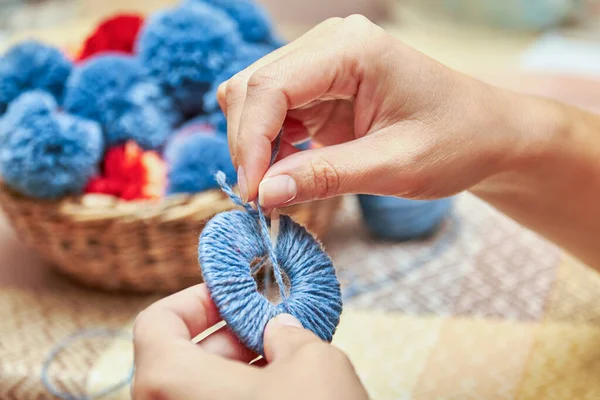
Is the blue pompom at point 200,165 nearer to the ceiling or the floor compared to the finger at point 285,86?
nearer to the floor

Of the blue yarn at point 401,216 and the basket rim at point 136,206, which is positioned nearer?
the basket rim at point 136,206

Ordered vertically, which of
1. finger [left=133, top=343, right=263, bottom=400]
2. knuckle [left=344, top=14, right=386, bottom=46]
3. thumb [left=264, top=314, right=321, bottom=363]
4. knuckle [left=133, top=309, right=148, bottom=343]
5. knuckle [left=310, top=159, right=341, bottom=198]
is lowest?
thumb [left=264, top=314, right=321, bottom=363]

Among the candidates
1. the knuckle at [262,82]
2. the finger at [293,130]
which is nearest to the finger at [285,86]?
the knuckle at [262,82]

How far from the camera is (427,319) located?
721 millimetres

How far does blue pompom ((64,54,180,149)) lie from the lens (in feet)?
2.57

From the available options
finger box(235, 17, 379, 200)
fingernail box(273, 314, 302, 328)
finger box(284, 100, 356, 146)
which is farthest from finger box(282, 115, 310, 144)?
fingernail box(273, 314, 302, 328)

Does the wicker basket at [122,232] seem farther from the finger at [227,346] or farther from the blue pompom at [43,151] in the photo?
the finger at [227,346]

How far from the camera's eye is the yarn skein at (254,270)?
403mm

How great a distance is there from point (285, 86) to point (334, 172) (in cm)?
7

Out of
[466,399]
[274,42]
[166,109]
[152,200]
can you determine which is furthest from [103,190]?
[466,399]

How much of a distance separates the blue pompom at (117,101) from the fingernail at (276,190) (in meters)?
0.42

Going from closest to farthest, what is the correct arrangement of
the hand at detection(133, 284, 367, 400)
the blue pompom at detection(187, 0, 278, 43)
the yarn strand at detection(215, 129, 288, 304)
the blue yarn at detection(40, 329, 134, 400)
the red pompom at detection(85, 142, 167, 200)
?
the hand at detection(133, 284, 367, 400) → the yarn strand at detection(215, 129, 288, 304) → the blue yarn at detection(40, 329, 134, 400) → the red pompom at detection(85, 142, 167, 200) → the blue pompom at detection(187, 0, 278, 43)

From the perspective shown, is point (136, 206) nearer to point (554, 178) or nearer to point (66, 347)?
point (66, 347)

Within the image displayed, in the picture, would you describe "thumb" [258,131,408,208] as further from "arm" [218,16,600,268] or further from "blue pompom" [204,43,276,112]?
"blue pompom" [204,43,276,112]
